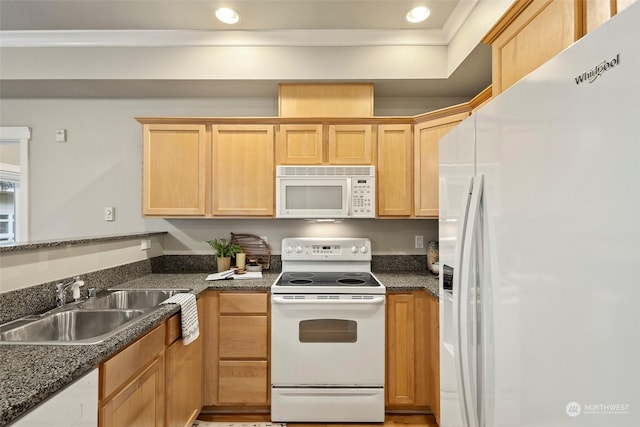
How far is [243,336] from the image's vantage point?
2.30m

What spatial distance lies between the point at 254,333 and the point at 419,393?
3.89ft

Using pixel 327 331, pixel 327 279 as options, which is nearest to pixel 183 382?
pixel 327 331

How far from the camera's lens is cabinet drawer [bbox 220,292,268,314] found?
7.56 feet

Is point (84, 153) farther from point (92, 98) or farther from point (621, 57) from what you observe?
point (621, 57)

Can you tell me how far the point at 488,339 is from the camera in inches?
37.4

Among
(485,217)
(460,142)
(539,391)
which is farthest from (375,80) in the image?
(539,391)

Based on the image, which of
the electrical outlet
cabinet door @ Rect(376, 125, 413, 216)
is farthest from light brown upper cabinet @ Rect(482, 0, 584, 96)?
the electrical outlet

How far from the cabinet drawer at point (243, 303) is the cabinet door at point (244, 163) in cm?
64

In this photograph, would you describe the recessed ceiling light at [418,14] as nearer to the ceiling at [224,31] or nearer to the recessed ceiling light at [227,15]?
the ceiling at [224,31]

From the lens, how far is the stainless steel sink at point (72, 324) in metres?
1.43

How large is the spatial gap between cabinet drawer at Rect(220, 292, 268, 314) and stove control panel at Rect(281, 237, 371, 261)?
0.56 metres

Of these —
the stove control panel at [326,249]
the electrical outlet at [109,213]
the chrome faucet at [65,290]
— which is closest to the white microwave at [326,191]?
the stove control panel at [326,249]

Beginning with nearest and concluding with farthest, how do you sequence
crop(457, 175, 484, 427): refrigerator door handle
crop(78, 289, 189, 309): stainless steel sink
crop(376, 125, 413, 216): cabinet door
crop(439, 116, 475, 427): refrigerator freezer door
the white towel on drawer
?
crop(457, 175, 484, 427): refrigerator door handle < crop(439, 116, 475, 427): refrigerator freezer door < the white towel on drawer < crop(78, 289, 189, 309): stainless steel sink < crop(376, 125, 413, 216): cabinet door

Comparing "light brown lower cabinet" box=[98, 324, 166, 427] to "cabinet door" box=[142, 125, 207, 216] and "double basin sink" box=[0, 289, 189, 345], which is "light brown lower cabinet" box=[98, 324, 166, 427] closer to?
"double basin sink" box=[0, 289, 189, 345]
